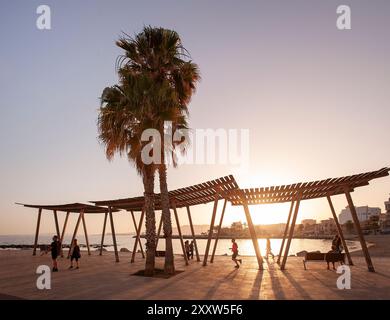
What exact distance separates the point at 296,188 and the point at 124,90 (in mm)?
9024

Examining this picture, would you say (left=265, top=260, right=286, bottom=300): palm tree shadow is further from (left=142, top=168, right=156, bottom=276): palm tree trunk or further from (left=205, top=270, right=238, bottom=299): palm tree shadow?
(left=142, top=168, right=156, bottom=276): palm tree trunk

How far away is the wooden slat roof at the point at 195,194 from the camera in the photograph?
16500mm

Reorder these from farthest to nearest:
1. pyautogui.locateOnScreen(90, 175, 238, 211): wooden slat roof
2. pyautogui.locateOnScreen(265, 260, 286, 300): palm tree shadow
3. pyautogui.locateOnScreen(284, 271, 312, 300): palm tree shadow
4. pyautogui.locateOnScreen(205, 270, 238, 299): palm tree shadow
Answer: pyautogui.locateOnScreen(90, 175, 238, 211): wooden slat roof, pyautogui.locateOnScreen(205, 270, 238, 299): palm tree shadow, pyautogui.locateOnScreen(265, 260, 286, 300): palm tree shadow, pyautogui.locateOnScreen(284, 271, 312, 300): palm tree shadow

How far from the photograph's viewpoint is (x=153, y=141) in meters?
15.6

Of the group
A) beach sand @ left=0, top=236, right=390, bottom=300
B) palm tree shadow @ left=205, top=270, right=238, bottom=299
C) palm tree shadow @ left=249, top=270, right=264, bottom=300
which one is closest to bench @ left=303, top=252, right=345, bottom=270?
beach sand @ left=0, top=236, right=390, bottom=300

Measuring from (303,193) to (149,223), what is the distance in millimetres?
8013

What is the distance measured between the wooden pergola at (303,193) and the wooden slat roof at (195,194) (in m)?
0.77

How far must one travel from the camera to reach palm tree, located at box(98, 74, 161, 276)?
48.3 feet

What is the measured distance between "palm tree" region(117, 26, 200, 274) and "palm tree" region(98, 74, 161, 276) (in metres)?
0.53

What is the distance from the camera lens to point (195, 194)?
18.8 meters

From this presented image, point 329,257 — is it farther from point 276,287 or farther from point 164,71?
point 164,71

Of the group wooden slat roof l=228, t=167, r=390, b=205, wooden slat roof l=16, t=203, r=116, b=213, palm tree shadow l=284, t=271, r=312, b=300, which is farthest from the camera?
wooden slat roof l=16, t=203, r=116, b=213
